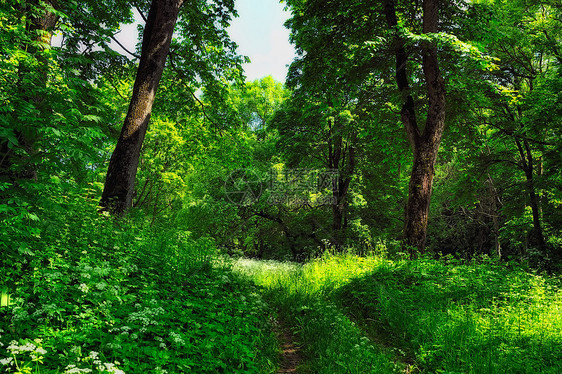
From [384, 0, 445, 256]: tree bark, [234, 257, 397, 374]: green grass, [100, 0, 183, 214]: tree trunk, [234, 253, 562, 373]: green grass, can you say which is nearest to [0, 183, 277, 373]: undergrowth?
[234, 257, 397, 374]: green grass

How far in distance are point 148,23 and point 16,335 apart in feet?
25.2

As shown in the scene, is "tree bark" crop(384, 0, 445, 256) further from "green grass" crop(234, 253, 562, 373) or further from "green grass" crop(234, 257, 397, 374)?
"green grass" crop(234, 257, 397, 374)

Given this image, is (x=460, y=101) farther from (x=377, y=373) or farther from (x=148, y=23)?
(x=148, y=23)

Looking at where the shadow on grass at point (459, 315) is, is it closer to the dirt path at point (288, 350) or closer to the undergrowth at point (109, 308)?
the dirt path at point (288, 350)

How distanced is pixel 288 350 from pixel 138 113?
20.0 ft

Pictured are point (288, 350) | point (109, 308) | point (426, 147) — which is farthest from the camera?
point (426, 147)

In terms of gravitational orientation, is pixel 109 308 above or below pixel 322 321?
above

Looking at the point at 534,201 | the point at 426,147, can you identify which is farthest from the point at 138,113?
the point at 534,201

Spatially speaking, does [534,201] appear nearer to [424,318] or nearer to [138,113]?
[424,318]

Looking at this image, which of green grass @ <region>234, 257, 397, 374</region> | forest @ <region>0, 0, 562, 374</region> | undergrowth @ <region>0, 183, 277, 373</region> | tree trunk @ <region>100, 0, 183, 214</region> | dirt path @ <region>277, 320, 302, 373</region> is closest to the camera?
undergrowth @ <region>0, 183, 277, 373</region>

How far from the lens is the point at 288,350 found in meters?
4.68

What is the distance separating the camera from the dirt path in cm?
405

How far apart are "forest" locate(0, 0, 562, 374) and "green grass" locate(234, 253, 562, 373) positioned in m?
0.03

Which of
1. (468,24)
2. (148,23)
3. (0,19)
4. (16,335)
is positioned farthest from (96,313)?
(468,24)
